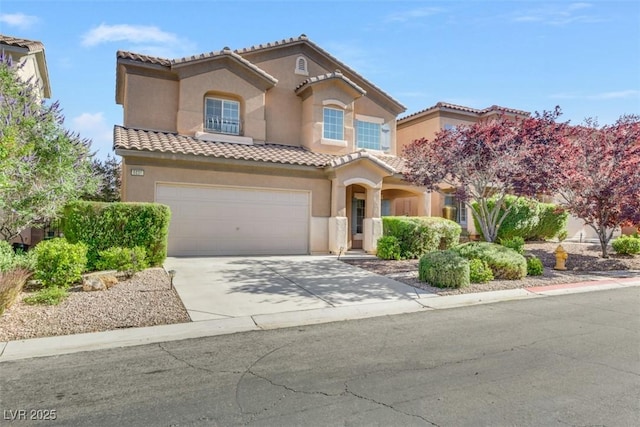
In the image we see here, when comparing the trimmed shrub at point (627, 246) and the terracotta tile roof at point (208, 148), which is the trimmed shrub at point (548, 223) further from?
the terracotta tile roof at point (208, 148)

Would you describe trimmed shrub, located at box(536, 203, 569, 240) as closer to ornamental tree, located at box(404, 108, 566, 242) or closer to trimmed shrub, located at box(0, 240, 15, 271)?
ornamental tree, located at box(404, 108, 566, 242)

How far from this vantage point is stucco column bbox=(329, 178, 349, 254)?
1577cm

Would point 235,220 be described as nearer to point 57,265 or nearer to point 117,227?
point 117,227

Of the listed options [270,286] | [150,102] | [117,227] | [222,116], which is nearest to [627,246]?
[270,286]

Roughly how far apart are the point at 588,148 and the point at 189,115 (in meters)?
15.3

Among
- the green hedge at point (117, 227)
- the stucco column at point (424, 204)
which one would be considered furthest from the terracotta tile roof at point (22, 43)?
the stucco column at point (424, 204)

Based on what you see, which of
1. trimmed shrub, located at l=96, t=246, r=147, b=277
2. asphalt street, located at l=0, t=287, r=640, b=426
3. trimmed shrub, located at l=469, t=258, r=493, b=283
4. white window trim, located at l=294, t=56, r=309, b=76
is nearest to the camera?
asphalt street, located at l=0, t=287, r=640, b=426

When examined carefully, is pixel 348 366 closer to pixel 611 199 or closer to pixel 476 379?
pixel 476 379

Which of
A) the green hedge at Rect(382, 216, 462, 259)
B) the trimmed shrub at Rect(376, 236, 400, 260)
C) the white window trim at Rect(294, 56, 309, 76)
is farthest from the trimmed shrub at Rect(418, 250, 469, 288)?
the white window trim at Rect(294, 56, 309, 76)

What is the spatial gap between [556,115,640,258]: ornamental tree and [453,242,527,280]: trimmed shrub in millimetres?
4058

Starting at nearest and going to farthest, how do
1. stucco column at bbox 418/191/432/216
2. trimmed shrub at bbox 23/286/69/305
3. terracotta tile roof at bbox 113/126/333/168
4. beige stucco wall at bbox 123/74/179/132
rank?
1. trimmed shrub at bbox 23/286/69/305
2. terracotta tile roof at bbox 113/126/333/168
3. beige stucco wall at bbox 123/74/179/132
4. stucco column at bbox 418/191/432/216

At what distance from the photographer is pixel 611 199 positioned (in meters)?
14.2

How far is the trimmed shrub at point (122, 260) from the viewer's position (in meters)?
9.51

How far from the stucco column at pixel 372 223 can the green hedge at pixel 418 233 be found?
0.61 metres
